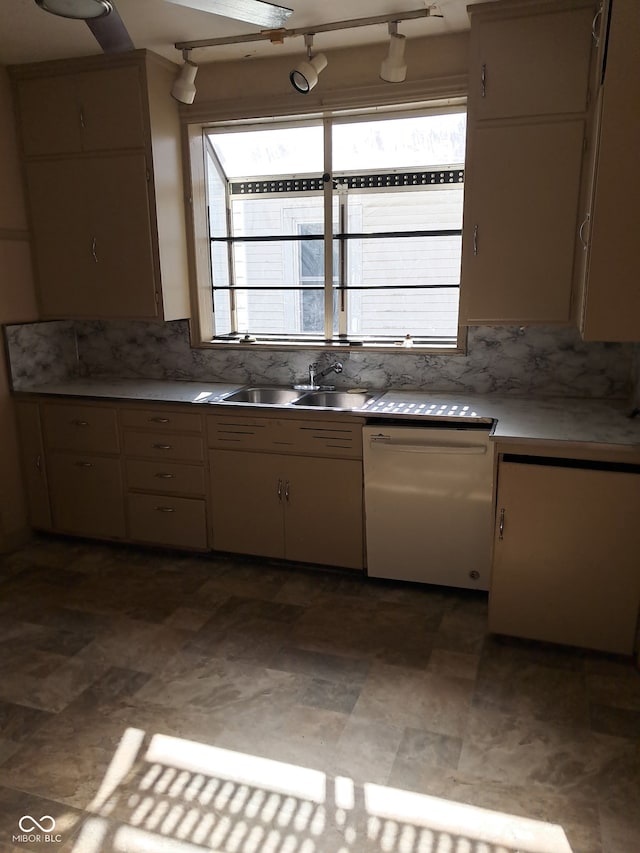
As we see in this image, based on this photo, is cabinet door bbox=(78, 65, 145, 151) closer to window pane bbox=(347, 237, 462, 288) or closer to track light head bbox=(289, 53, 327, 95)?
track light head bbox=(289, 53, 327, 95)

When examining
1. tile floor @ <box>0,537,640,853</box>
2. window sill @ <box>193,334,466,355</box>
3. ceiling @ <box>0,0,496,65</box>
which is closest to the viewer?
tile floor @ <box>0,537,640,853</box>

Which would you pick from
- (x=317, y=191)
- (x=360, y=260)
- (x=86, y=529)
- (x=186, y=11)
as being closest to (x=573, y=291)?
(x=360, y=260)

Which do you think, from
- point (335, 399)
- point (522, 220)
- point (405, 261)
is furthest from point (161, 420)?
point (522, 220)

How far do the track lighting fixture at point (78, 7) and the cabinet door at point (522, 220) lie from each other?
1.60 m

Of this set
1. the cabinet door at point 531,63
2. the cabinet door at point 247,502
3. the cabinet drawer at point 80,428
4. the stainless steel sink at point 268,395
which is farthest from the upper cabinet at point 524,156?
the cabinet drawer at point 80,428

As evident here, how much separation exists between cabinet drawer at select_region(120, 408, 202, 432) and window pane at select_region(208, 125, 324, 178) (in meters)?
1.49

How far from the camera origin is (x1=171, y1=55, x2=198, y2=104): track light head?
11.0 ft

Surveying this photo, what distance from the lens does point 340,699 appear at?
2471 mm

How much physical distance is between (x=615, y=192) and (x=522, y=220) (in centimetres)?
67

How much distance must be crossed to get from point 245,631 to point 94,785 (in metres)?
0.97

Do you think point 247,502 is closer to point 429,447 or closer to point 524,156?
point 429,447

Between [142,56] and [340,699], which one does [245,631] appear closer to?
[340,699]

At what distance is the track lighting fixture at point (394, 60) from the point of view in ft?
9.72

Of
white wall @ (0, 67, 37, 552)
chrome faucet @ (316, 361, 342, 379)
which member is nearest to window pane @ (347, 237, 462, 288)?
chrome faucet @ (316, 361, 342, 379)
